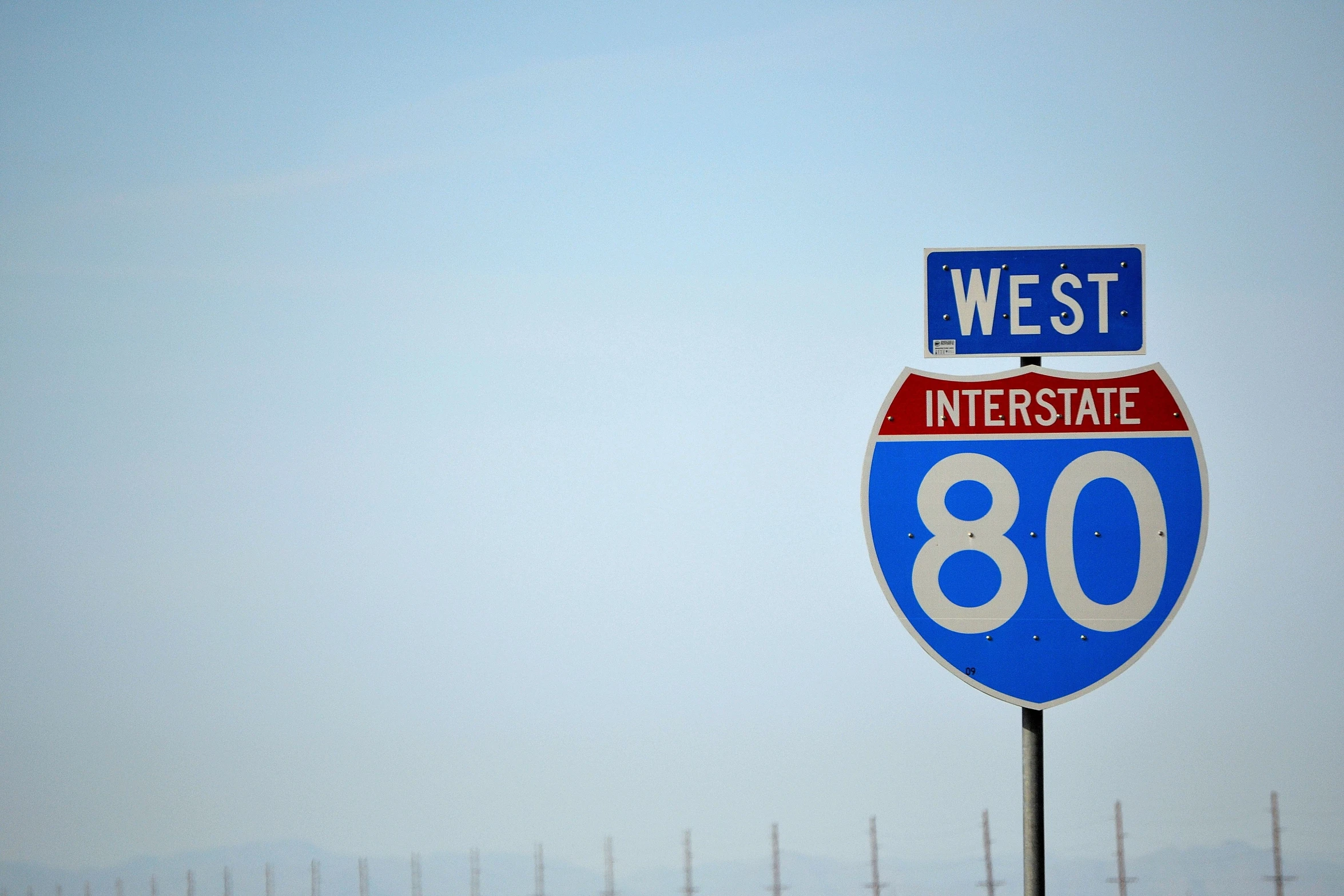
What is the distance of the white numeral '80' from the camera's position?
2.83 metres

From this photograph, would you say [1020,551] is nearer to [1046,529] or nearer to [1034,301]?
[1046,529]

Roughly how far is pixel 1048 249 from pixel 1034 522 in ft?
2.28

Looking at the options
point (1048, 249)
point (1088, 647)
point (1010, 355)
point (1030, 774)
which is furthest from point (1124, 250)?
point (1030, 774)

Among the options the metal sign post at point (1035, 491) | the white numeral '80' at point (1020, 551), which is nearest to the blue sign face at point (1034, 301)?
the metal sign post at point (1035, 491)

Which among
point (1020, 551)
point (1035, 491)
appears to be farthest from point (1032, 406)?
point (1020, 551)

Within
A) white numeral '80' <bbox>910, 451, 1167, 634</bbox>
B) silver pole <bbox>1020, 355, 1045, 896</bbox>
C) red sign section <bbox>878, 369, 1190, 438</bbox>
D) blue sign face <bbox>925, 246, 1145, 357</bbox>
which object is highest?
blue sign face <bbox>925, 246, 1145, 357</bbox>

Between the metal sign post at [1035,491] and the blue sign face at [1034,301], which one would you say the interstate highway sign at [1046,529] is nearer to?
the metal sign post at [1035,491]

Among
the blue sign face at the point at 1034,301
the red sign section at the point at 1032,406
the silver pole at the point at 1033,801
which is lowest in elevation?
the silver pole at the point at 1033,801

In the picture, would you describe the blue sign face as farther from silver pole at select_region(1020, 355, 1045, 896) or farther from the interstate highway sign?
silver pole at select_region(1020, 355, 1045, 896)

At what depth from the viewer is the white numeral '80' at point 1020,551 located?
2826mm

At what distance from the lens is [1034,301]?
9.62ft

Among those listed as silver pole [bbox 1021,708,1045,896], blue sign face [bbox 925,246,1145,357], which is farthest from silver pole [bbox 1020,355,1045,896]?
blue sign face [bbox 925,246,1145,357]

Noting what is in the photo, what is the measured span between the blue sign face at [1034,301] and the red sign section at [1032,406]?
0.08 metres

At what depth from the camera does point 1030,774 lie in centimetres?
284
